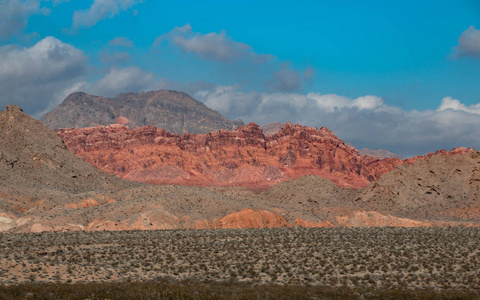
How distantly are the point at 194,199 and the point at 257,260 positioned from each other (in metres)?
40.7

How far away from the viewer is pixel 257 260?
37344mm

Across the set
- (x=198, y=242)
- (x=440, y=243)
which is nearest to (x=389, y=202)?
(x=440, y=243)

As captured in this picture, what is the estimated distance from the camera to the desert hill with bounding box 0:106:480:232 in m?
67.1

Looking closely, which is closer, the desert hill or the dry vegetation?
the dry vegetation

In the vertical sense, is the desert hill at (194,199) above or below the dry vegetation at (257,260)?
above

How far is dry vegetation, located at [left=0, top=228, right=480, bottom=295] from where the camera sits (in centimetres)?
3138

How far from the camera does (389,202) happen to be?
98.5 metres

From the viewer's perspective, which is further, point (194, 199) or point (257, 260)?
point (194, 199)

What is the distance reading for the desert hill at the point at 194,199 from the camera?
6712 centimetres

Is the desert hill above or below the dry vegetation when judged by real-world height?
above

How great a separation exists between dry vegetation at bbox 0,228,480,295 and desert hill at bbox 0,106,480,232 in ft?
50.2

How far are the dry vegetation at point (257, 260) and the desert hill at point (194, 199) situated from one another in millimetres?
15311

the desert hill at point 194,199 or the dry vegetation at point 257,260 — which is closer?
the dry vegetation at point 257,260

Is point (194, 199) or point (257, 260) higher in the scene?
point (194, 199)
